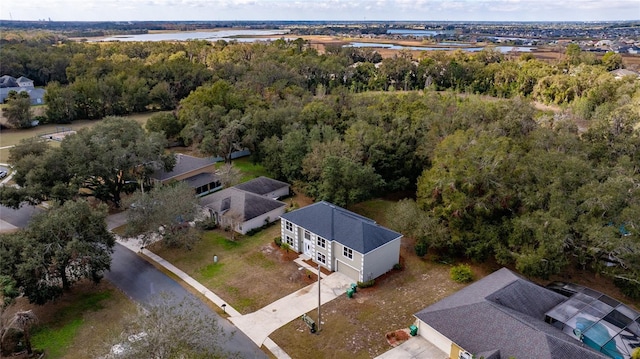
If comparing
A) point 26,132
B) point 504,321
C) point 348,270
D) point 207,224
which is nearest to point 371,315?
point 348,270

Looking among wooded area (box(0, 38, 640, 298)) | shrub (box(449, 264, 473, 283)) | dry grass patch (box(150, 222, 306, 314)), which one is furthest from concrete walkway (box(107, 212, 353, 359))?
wooded area (box(0, 38, 640, 298))

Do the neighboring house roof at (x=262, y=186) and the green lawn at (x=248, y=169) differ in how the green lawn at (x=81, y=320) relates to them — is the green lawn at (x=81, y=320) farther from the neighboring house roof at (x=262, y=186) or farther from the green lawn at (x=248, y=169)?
the green lawn at (x=248, y=169)

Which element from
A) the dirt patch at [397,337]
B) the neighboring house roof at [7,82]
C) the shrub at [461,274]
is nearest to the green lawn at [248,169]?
the shrub at [461,274]

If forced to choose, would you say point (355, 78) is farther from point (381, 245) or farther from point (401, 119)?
point (381, 245)

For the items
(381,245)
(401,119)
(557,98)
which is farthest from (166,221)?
(557,98)

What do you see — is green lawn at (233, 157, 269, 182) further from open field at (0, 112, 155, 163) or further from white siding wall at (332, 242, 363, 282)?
open field at (0, 112, 155, 163)

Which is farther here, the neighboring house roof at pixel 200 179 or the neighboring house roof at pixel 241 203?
the neighboring house roof at pixel 200 179
